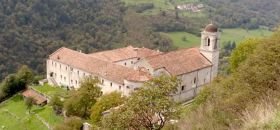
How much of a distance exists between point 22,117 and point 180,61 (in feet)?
62.5

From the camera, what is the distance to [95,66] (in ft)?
162

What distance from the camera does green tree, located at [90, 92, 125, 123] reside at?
38675mm

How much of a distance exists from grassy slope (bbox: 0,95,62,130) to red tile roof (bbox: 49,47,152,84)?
6.39 metres

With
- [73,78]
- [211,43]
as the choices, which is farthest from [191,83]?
[73,78]

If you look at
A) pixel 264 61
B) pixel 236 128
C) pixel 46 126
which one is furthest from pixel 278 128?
pixel 46 126

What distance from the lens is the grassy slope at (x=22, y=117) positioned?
153ft

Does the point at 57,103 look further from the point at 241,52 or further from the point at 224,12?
the point at 224,12

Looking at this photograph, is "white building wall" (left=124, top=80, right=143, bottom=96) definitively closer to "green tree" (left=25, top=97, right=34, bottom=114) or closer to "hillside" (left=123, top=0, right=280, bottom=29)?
"green tree" (left=25, top=97, right=34, bottom=114)

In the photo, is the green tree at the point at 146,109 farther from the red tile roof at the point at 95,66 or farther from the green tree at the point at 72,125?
the red tile roof at the point at 95,66

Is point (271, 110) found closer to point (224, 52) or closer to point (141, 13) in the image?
point (224, 52)

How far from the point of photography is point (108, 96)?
4006 cm

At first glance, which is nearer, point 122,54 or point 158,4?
point 122,54

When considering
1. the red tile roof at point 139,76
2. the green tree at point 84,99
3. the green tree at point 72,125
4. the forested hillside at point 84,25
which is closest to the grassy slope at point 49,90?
the green tree at point 84,99

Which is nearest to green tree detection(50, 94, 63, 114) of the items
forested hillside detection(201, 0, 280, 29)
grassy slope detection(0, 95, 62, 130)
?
grassy slope detection(0, 95, 62, 130)
